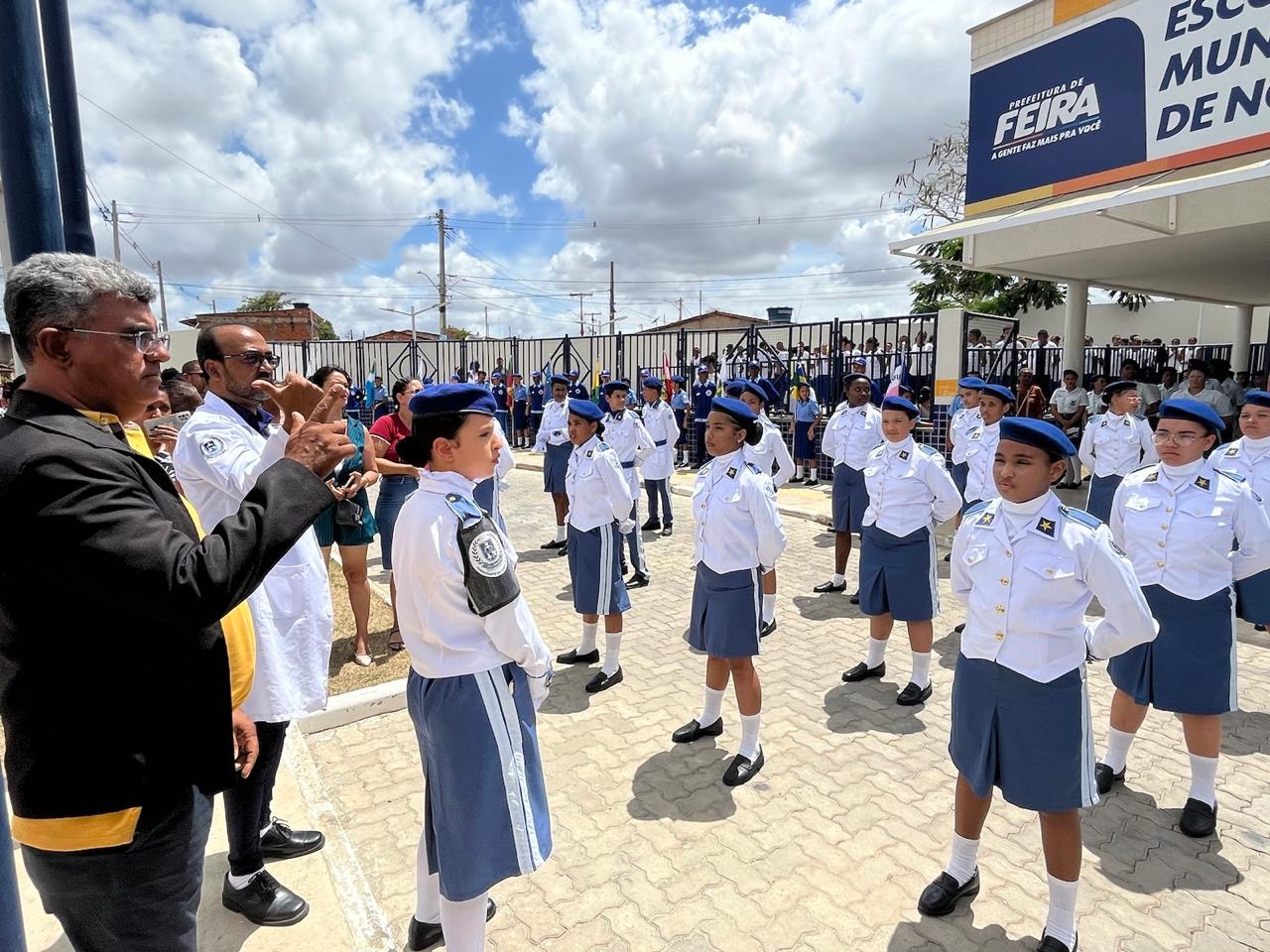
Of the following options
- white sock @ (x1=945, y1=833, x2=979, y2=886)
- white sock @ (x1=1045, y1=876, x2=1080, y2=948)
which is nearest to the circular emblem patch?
white sock @ (x1=945, y1=833, x2=979, y2=886)

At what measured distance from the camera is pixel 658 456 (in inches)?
384

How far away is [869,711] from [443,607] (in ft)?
11.5

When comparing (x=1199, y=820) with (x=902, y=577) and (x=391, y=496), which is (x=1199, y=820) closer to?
(x=902, y=577)

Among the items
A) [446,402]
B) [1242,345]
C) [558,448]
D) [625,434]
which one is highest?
[1242,345]

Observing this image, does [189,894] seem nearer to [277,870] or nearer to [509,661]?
[509,661]

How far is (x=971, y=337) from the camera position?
11.3 metres

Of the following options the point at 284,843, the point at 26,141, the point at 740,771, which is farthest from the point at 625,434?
the point at 26,141

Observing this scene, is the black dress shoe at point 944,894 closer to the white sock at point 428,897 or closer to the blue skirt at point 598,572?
the white sock at point 428,897

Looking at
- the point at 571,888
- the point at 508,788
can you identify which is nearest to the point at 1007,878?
the point at 571,888

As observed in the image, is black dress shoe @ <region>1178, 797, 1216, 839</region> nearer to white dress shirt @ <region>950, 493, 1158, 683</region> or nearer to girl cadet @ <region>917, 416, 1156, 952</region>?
girl cadet @ <region>917, 416, 1156, 952</region>

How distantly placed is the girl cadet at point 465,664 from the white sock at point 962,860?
1.76 meters

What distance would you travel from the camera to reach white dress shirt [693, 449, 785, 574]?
401 cm

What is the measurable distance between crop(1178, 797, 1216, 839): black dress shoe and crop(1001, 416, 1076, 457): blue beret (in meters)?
2.10

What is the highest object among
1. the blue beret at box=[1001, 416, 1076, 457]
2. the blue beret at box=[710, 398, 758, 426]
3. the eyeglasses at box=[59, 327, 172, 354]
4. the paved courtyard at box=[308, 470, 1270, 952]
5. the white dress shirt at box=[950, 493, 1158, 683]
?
the eyeglasses at box=[59, 327, 172, 354]
